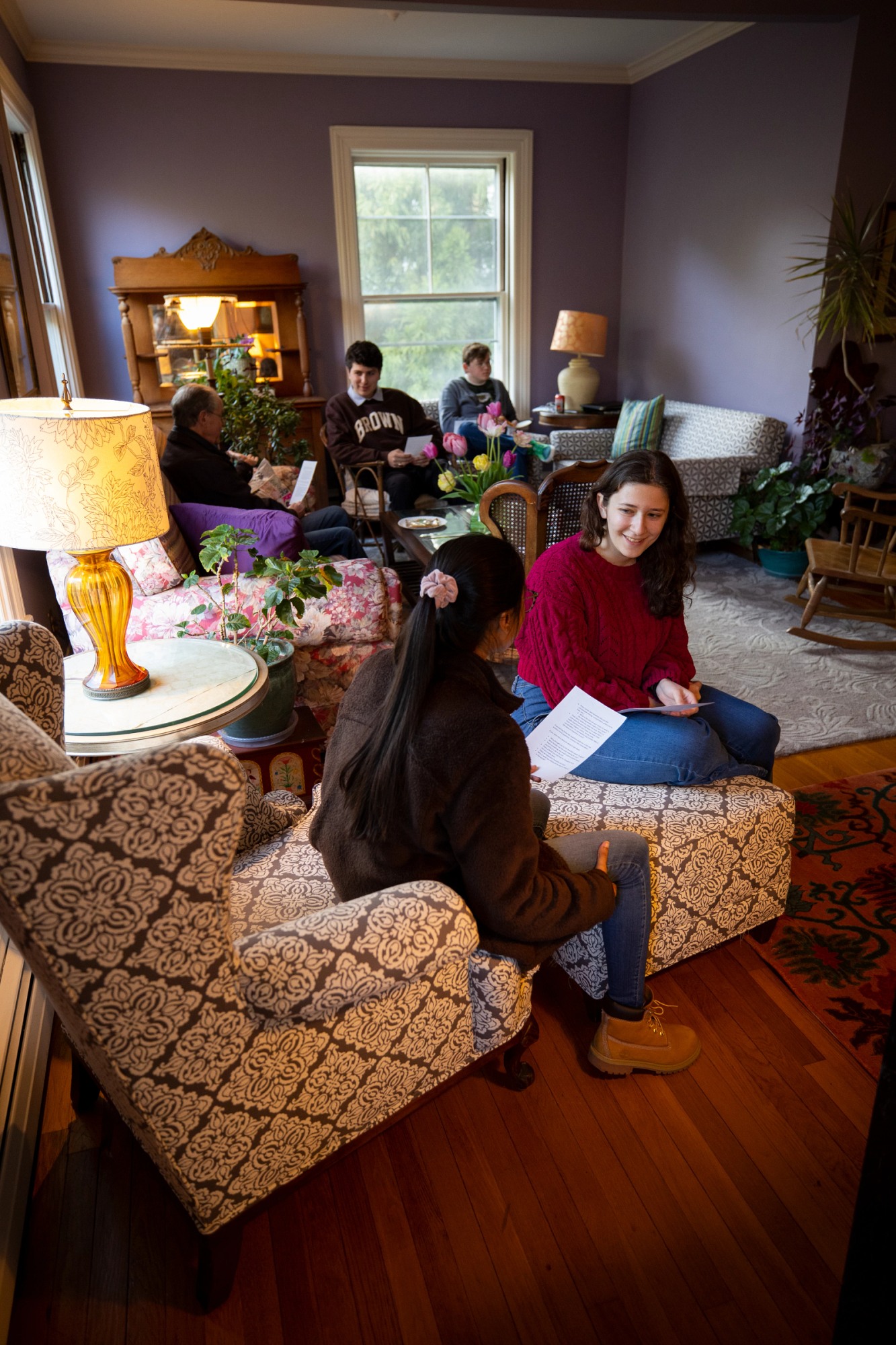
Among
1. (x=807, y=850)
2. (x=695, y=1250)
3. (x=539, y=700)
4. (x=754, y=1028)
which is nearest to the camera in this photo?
(x=695, y=1250)

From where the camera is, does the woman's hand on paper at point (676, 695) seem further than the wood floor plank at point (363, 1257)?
Yes

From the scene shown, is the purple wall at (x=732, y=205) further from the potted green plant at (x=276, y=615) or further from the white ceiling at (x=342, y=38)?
the potted green plant at (x=276, y=615)

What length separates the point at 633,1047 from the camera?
167cm

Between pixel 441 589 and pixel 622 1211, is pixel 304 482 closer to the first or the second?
pixel 441 589

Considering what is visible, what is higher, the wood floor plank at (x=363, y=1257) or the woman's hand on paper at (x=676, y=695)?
the woman's hand on paper at (x=676, y=695)

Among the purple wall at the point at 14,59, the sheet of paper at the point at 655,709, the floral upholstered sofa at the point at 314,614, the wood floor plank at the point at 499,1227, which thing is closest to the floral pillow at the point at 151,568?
the floral upholstered sofa at the point at 314,614

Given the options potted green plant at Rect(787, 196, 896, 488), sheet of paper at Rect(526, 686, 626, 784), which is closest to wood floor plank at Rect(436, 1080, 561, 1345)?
sheet of paper at Rect(526, 686, 626, 784)

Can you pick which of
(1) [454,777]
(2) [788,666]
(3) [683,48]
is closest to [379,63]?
(3) [683,48]

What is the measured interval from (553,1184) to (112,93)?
6.34 m

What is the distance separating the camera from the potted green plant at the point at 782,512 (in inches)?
184

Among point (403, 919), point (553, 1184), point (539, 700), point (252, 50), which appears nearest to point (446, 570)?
point (403, 919)

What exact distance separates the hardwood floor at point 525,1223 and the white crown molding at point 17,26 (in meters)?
5.03

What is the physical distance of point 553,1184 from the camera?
149cm

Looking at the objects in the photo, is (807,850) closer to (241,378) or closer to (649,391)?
(241,378)
